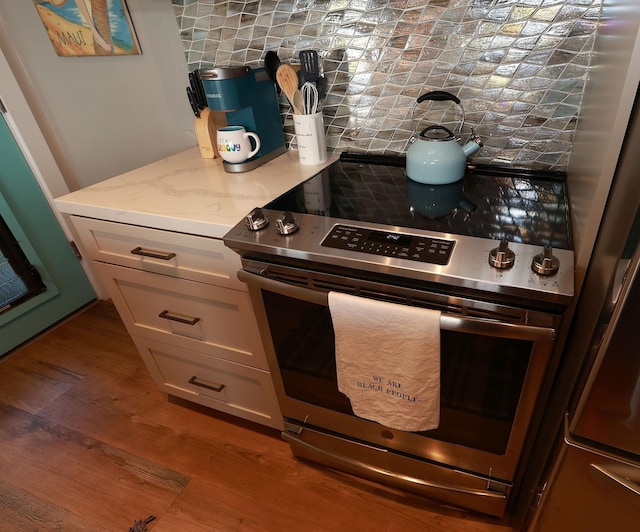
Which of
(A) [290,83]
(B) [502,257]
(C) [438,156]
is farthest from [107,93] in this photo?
(B) [502,257]

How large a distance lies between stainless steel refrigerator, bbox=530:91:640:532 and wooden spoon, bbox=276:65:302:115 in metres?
0.89

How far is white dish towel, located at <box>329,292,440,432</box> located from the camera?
0.77 m

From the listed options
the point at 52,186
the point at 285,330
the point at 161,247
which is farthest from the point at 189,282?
the point at 52,186

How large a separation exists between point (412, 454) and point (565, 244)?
0.67 m

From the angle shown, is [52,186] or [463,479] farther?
[52,186]

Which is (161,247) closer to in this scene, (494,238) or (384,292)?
(384,292)

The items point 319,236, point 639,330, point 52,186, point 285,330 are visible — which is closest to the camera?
point 639,330

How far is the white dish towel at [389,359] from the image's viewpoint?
77 centimetres

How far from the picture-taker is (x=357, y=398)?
96 centimetres

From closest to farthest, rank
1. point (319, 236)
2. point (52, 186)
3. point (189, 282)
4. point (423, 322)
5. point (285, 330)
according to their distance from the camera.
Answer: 1. point (423, 322)
2. point (319, 236)
3. point (285, 330)
4. point (189, 282)
5. point (52, 186)

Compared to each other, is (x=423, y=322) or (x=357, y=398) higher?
(x=423, y=322)

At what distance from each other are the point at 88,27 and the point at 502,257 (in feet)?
5.78

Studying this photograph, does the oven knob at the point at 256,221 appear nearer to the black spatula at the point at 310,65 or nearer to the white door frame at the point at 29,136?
the black spatula at the point at 310,65

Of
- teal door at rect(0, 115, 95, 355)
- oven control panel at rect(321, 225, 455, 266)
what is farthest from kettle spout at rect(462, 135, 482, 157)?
teal door at rect(0, 115, 95, 355)
